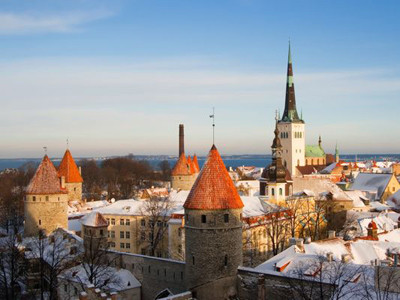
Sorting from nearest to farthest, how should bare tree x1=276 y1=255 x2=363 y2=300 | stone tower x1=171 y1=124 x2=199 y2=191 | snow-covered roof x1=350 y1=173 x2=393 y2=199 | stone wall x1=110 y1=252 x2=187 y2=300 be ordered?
bare tree x1=276 y1=255 x2=363 y2=300
stone wall x1=110 y1=252 x2=187 y2=300
stone tower x1=171 y1=124 x2=199 y2=191
snow-covered roof x1=350 y1=173 x2=393 y2=199

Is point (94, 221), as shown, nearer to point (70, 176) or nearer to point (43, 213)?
point (43, 213)

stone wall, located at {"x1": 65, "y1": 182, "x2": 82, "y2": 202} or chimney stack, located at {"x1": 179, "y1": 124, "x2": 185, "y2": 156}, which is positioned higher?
chimney stack, located at {"x1": 179, "y1": 124, "x2": 185, "y2": 156}

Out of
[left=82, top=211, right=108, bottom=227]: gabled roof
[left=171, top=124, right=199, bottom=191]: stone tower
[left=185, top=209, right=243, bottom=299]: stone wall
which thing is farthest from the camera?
[left=171, top=124, right=199, bottom=191]: stone tower

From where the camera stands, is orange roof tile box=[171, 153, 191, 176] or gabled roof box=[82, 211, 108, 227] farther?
orange roof tile box=[171, 153, 191, 176]

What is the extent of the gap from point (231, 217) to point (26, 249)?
18.7 meters

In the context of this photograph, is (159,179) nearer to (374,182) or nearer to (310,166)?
(310,166)

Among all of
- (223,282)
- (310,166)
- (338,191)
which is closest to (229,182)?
(223,282)

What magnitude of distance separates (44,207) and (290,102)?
3075 inches

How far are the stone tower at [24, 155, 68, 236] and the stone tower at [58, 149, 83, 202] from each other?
17.0 m

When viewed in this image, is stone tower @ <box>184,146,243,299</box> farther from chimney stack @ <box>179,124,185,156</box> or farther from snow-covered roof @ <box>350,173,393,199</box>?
snow-covered roof @ <box>350,173,393,199</box>

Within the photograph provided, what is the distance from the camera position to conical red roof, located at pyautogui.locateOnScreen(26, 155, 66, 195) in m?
41.6

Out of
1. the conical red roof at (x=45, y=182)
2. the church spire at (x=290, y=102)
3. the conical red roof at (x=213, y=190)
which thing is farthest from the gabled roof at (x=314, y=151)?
the conical red roof at (x=213, y=190)

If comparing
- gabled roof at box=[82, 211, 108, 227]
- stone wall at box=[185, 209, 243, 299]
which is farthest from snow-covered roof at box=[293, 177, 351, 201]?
stone wall at box=[185, 209, 243, 299]

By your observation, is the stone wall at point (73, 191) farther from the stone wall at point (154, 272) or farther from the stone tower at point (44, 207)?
the stone wall at point (154, 272)
